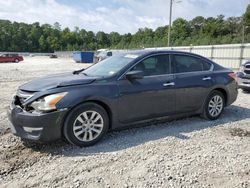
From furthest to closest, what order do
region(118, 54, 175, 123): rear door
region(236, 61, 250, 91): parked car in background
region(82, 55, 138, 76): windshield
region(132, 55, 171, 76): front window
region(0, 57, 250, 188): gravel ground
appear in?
region(236, 61, 250, 91): parked car in background, region(132, 55, 171, 76): front window, region(82, 55, 138, 76): windshield, region(118, 54, 175, 123): rear door, region(0, 57, 250, 188): gravel ground

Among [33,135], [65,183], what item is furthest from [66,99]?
[65,183]

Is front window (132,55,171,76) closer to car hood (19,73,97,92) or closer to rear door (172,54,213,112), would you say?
rear door (172,54,213,112)

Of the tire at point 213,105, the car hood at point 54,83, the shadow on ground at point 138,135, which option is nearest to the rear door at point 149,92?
the shadow on ground at point 138,135

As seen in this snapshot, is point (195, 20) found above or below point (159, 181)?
above

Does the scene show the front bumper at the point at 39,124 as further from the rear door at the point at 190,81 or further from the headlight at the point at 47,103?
the rear door at the point at 190,81

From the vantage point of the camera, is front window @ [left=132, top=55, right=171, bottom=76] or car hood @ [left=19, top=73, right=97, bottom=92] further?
front window @ [left=132, top=55, right=171, bottom=76]

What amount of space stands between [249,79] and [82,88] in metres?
6.53

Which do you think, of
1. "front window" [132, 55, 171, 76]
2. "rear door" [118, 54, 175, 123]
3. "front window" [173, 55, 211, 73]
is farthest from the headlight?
"front window" [173, 55, 211, 73]

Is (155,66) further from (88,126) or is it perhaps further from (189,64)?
(88,126)

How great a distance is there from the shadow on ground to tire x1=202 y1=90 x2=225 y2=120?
5.2 inches

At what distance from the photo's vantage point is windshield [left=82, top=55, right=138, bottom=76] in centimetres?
496

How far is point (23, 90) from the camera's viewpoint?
14.6ft

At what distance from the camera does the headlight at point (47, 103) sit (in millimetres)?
4074

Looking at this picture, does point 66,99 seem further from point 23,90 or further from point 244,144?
point 244,144
